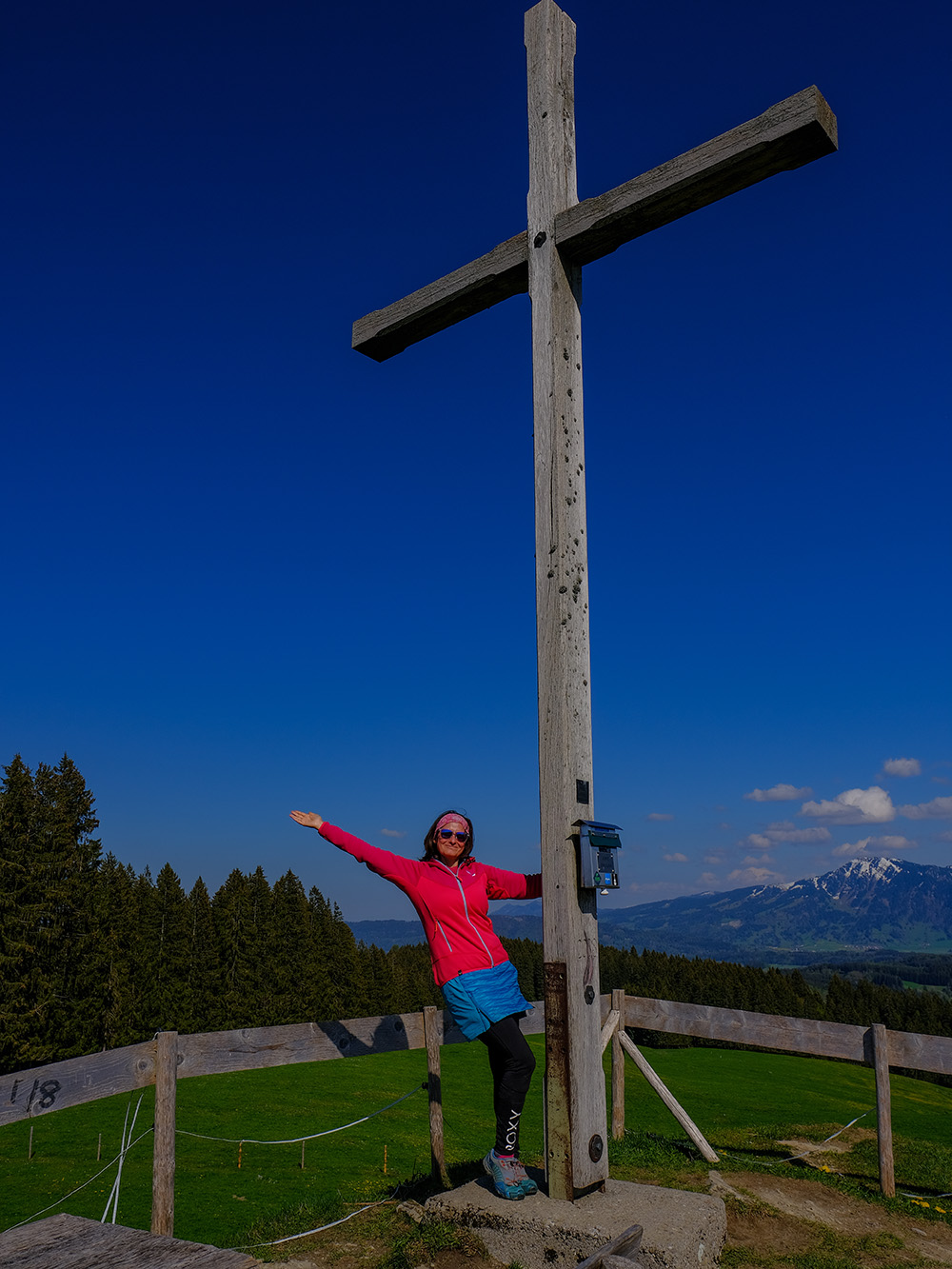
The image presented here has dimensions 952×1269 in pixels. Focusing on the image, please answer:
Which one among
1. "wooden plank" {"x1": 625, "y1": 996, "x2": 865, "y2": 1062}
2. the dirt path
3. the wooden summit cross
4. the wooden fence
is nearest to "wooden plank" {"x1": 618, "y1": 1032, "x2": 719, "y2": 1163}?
the wooden fence

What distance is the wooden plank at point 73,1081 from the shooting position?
405 cm

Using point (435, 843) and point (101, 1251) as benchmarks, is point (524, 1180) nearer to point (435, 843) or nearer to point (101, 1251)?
point (435, 843)

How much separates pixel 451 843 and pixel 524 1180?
5.44 ft

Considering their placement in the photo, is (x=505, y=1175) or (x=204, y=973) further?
(x=204, y=973)

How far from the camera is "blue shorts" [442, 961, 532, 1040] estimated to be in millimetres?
4395

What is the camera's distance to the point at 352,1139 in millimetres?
13219


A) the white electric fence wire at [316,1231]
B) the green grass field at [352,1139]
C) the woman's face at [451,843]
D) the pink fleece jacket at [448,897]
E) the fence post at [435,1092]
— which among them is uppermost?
the woman's face at [451,843]

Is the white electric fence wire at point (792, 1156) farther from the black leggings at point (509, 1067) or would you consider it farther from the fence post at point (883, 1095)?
the black leggings at point (509, 1067)

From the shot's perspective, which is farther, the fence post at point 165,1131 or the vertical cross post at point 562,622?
the fence post at point 165,1131

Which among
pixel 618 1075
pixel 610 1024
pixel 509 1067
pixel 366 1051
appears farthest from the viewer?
pixel 618 1075

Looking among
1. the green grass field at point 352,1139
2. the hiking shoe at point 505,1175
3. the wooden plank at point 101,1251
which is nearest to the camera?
the wooden plank at point 101,1251

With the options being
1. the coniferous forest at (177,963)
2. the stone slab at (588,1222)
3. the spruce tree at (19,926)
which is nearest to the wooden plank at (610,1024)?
the stone slab at (588,1222)

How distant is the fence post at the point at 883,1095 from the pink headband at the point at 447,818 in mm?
4309

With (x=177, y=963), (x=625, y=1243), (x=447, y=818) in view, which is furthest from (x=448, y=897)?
(x=177, y=963)
